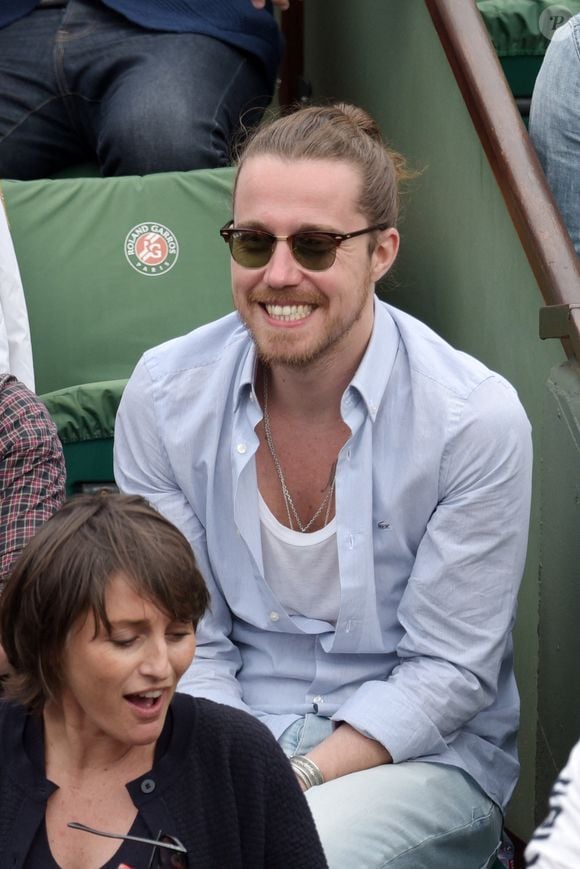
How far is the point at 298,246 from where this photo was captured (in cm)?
231

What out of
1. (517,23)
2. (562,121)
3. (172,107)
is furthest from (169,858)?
(517,23)

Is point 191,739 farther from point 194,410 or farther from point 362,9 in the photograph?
point 362,9

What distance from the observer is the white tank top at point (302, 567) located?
2367 mm

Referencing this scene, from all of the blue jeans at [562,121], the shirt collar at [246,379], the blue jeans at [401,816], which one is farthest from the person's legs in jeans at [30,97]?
the blue jeans at [401,816]

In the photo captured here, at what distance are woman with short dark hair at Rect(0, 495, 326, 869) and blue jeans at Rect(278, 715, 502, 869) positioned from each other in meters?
0.32

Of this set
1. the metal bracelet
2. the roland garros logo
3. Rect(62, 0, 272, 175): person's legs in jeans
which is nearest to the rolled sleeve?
the metal bracelet

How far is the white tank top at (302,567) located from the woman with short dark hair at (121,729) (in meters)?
0.61

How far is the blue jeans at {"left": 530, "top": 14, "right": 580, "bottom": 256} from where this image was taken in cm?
295

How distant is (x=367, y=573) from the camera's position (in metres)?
2.33

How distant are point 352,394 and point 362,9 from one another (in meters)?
1.95

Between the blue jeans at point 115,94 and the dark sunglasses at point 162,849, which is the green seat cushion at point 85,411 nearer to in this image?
the blue jeans at point 115,94

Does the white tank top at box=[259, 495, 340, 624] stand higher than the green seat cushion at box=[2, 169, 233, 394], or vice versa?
the green seat cushion at box=[2, 169, 233, 394]

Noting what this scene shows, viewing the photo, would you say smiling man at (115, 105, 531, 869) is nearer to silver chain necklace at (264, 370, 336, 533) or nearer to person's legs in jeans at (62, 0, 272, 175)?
silver chain necklace at (264, 370, 336, 533)

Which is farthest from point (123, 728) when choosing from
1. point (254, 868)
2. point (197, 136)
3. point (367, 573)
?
point (197, 136)
